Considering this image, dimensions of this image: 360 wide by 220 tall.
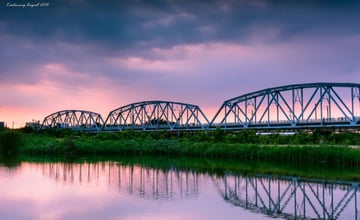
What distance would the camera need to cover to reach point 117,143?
2726 inches

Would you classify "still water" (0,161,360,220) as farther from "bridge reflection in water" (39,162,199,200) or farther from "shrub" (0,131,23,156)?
"shrub" (0,131,23,156)

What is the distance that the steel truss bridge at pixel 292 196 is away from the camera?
23.0 metres

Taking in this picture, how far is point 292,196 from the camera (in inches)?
1078

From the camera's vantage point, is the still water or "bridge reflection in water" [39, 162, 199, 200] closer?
the still water

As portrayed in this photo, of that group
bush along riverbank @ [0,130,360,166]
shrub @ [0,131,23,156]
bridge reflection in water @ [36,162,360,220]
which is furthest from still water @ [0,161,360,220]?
shrub @ [0,131,23,156]

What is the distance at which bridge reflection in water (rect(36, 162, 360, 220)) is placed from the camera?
2369cm

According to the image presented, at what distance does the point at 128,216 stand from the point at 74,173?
60.8 feet

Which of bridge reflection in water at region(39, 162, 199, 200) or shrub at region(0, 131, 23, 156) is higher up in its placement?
shrub at region(0, 131, 23, 156)

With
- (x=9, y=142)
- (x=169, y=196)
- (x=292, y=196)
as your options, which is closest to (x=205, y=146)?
(x=9, y=142)

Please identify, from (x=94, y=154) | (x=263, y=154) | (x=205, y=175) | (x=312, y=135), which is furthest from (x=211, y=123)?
(x=205, y=175)

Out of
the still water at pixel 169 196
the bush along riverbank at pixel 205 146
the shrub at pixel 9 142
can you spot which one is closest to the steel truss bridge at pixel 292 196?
the still water at pixel 169 196

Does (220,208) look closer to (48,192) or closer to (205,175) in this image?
(48,192)

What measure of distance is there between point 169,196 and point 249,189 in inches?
246

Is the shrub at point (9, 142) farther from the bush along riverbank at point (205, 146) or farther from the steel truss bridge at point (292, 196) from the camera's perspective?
the steel truss bridge at point (292, 196)
